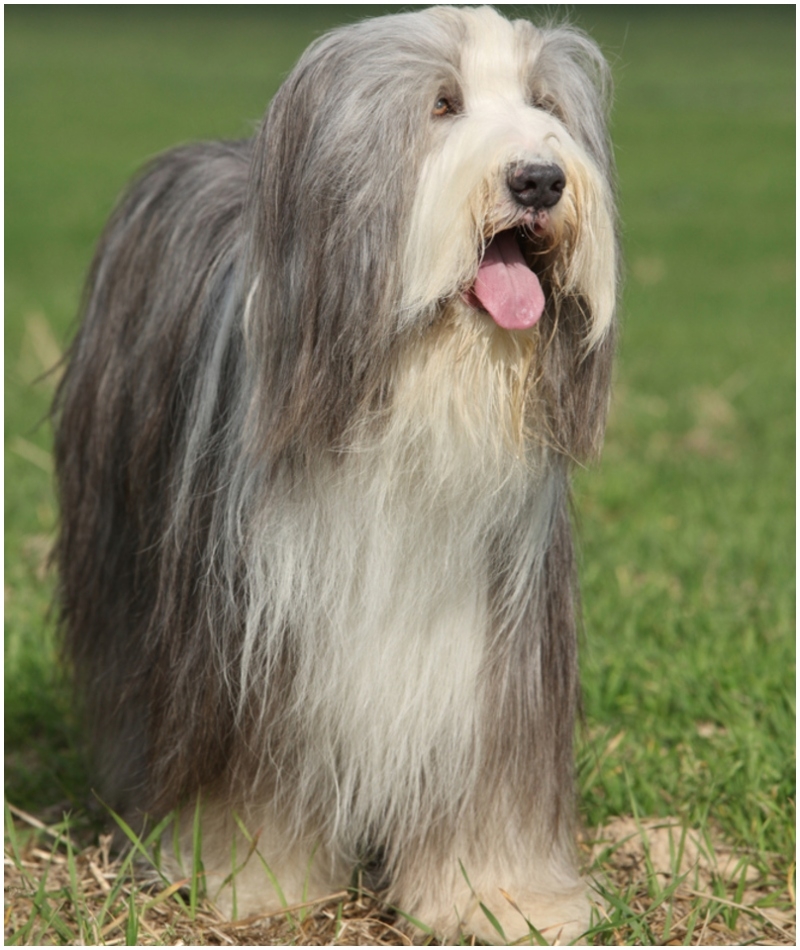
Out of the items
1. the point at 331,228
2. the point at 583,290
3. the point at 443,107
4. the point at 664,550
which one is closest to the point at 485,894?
the point at 583,290

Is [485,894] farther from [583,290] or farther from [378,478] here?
[583,290]

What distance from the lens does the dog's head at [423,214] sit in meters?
2.54

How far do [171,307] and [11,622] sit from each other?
6.13 ft

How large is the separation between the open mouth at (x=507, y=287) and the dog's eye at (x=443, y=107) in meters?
0.28

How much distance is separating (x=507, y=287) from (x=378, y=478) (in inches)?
18.5

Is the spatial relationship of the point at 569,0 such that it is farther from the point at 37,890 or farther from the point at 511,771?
the point at 37,890

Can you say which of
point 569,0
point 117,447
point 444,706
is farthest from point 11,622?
point 569,0

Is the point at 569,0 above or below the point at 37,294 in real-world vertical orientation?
above

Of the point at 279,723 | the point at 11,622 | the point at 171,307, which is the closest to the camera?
the point at 279,723

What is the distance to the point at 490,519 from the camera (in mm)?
2840

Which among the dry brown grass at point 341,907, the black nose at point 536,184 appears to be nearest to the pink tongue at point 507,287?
the black nose at point 536,184

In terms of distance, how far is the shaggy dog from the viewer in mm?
2619

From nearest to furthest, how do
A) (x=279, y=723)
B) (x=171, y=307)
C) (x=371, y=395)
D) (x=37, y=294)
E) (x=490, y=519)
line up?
1. (x=371, y=395)
2. (x=490, y=519)
3. (x=279, y=723)
4. (x=171, y=307)
5. (x=37, y=294)

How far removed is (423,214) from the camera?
256 centimetres
